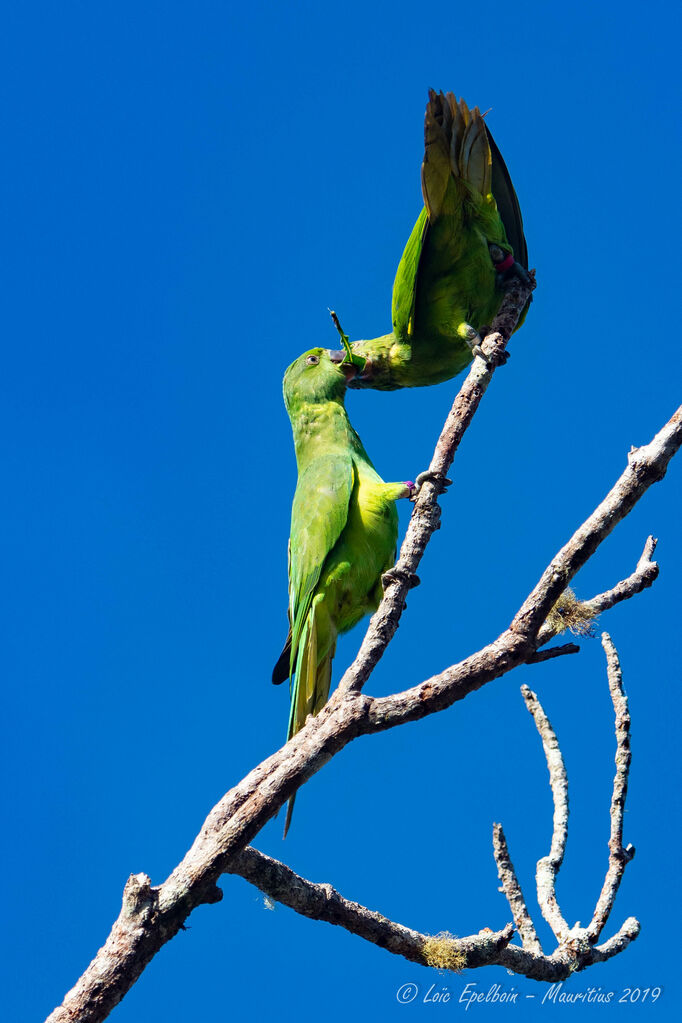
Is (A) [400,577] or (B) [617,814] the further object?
(B) [617,814]

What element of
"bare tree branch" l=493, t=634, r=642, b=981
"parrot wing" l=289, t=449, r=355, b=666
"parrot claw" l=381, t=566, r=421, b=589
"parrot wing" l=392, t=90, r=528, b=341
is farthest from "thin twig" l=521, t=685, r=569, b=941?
"parrot wing" l=392, t=90, r=528, b=341

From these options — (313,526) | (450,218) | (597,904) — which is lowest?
(597,904)

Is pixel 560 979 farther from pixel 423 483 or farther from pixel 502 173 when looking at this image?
pixel 502 173

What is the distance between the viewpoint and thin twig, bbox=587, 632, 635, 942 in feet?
13.2

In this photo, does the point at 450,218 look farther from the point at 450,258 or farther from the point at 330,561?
the point at 330,561

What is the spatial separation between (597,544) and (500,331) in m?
2.11

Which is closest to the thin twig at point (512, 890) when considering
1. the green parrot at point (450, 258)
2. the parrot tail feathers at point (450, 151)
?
the green parrot at point (450, 258)

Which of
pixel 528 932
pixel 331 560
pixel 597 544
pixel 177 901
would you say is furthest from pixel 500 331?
pixel 177 901

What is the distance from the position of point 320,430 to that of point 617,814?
3.08m

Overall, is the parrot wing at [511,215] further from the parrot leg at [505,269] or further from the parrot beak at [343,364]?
the parrot beak at [343,364]

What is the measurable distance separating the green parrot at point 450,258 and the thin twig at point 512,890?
3029mm

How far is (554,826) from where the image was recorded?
14.5 feet

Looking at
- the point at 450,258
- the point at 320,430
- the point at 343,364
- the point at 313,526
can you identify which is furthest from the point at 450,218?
the point at 313,526

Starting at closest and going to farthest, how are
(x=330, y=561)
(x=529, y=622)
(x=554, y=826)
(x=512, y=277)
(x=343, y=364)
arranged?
(x=529, y=622) → (x=554, y=826) → (x=330, y=561) → (x=512, y=277) → (x=343, y=364)
